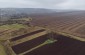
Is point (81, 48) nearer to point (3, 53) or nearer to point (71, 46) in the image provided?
point (71, 46)

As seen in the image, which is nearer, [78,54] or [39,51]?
[78,54]

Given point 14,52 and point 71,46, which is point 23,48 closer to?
point 14,52

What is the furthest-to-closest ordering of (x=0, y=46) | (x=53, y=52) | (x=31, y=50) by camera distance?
(x=0, y=46)
(x=31, y=50)
(x=53, y=52)

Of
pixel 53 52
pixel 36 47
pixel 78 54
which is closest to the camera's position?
pixel 78 54

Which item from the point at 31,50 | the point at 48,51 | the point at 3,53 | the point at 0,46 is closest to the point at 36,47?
the point at 31,50

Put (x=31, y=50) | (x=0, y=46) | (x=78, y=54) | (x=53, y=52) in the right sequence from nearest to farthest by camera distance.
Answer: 1. (x=78, y=54)
2. (x=53, y=52)
3. (x=31, y=50)
4. (x=0, y=46)

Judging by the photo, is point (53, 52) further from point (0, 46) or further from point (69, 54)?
point (0, 46)

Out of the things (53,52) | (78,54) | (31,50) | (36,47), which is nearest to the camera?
(78,54)

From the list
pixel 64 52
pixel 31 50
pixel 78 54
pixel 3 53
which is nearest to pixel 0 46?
pixel 3 53

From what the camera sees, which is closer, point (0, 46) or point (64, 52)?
point (64, 52)
